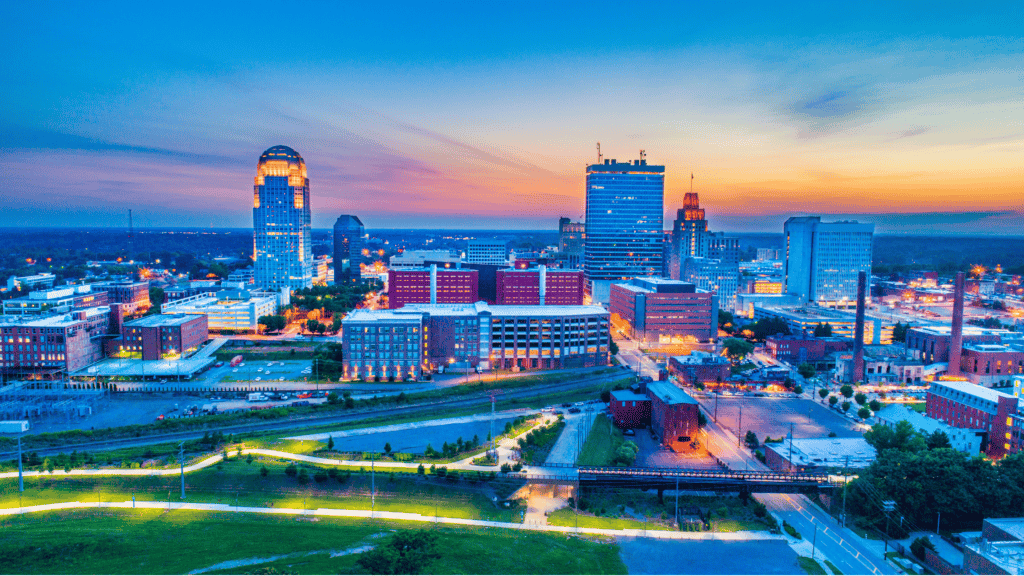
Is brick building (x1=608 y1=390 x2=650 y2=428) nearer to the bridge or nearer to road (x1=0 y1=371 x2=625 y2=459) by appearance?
road (x1=0 y1=371 x2=625 y2=459)

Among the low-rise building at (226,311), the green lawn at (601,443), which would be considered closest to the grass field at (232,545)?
the green lawn at (601,443)

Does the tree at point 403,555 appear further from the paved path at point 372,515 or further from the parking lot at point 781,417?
the parking lot at point 781,417

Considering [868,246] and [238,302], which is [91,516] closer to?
[238,302]

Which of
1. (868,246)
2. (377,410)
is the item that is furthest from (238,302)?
(868,246)

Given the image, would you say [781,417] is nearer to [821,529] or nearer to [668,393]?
[668,393]

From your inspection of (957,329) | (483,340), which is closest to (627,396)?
(483,340)
